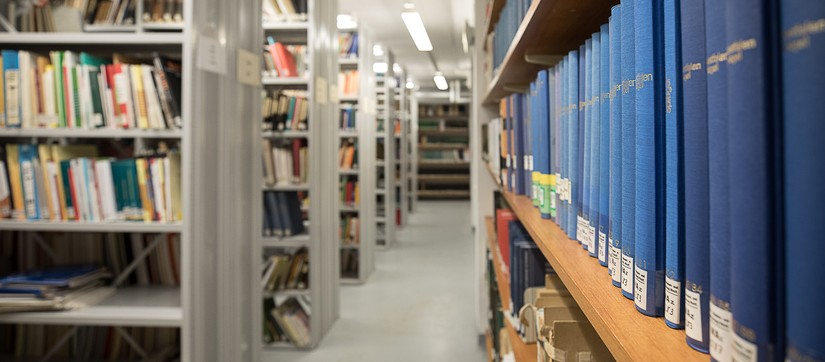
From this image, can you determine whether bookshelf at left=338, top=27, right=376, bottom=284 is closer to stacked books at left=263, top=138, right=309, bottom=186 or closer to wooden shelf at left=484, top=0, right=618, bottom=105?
stacked books at left=263, top=138, right=309, bottom=186

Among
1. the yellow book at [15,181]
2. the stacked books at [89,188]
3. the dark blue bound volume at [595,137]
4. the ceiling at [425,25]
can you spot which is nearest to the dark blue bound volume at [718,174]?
the dark blue bound volume at [595,137]

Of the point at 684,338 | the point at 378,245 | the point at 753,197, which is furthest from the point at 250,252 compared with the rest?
the point at 378,245

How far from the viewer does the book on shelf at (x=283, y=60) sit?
3.48m

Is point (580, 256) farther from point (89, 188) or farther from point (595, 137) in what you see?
point (89, 188)

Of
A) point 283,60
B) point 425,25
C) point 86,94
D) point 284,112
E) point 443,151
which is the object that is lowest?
point 86,94

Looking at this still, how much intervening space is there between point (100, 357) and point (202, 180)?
117 cm

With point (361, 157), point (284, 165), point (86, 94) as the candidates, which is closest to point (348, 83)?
point (361, 157)

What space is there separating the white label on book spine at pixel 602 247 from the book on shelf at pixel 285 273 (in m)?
2.79

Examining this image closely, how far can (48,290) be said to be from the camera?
6.34ft

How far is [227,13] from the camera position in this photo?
2.15 metres

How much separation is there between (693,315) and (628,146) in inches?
8.2

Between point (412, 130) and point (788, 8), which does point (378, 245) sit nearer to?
point (412, 130)

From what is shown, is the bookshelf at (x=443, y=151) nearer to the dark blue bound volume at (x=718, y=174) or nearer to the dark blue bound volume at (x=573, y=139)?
the dark blue bound volume at (x=573, y=139)

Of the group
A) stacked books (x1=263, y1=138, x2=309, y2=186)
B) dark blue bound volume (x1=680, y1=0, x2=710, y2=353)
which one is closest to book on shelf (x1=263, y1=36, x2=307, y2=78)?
stacked books (x1=263, y1=138, x2=309, y2=186)
